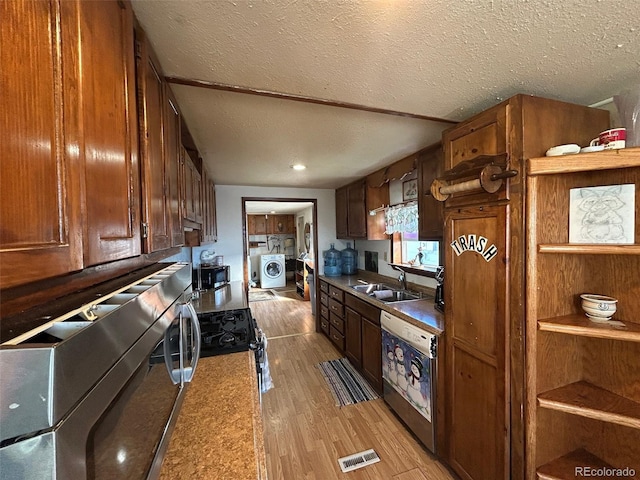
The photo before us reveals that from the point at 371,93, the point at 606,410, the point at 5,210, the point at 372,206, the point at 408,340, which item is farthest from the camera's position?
the point at 372,206

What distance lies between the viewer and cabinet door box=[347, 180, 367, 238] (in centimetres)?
341

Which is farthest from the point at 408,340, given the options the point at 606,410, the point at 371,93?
the point at 371,93

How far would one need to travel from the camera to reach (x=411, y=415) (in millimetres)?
1953

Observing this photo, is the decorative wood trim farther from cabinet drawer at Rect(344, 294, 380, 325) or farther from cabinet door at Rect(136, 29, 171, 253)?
cabinet drawer at Rect(344, 294, 380, 325)

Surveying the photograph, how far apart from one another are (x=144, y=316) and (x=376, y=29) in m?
1.13

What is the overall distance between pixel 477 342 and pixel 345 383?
169cm

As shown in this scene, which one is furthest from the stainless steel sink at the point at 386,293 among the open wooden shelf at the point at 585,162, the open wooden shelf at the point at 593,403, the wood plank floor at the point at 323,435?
the open wooden shelf at the point at 585,162

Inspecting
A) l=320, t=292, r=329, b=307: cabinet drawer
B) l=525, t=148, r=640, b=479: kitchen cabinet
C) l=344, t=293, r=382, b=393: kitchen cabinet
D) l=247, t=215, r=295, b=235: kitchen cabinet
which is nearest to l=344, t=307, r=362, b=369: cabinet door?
l=344, t=293, r=382, b=393: kitchen cabinet

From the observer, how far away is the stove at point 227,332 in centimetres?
159

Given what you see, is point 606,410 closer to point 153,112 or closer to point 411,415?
point 411,415

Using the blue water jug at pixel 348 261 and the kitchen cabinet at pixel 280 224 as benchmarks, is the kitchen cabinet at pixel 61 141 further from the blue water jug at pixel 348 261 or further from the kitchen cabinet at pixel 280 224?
the kitchen cabinet at pixel 280 224

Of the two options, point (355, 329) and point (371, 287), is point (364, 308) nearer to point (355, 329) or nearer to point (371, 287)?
point (355, 329)

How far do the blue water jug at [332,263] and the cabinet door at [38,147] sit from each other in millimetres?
3610

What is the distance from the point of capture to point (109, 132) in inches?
25.1
